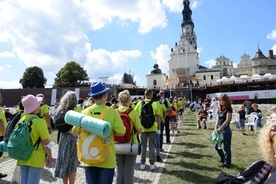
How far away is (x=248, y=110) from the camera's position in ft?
58.4

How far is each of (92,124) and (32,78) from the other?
74094 mm

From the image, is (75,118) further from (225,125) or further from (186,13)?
(186,13)

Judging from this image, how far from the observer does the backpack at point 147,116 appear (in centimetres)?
675

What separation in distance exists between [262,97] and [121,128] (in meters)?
48.2

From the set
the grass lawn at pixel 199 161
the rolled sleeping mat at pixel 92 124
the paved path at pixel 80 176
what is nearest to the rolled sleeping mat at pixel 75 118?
the rolled sleeping mat at pixel 92 124

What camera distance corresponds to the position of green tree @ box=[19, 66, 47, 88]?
232 feet

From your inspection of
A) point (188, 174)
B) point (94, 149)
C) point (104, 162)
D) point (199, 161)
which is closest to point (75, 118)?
point (94, 149)

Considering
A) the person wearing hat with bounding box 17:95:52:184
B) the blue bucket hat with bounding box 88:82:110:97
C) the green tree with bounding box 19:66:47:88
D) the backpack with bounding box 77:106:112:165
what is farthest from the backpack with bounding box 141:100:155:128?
the green tree with bounding box 19:66:47:88

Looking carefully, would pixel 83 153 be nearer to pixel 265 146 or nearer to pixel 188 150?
pixel 265 146

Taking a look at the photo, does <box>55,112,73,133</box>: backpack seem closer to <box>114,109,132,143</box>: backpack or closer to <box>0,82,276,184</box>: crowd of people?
<box>0,82,276,184</box>: crowd of people

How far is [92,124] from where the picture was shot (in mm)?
3135

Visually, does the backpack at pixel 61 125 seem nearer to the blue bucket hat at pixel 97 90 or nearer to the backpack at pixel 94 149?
the blue bucket hat at pixel 97 90

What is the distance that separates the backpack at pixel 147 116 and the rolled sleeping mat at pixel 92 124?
3.55m

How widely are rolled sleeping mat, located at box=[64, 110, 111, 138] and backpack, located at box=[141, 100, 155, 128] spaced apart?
355 centimetres
